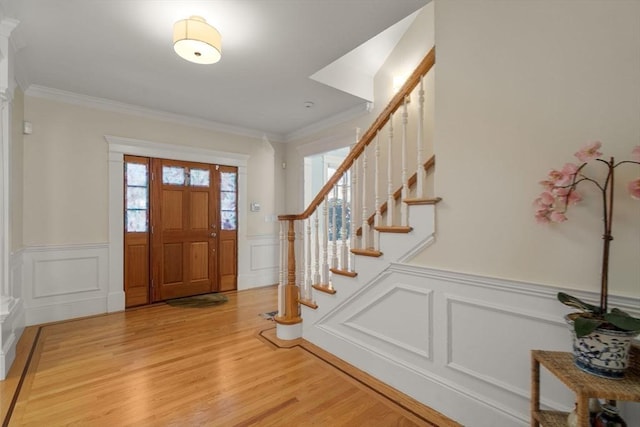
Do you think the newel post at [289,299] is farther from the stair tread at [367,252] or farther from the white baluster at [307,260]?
the stair tread at [367,252]

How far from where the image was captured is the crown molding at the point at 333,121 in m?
3.85

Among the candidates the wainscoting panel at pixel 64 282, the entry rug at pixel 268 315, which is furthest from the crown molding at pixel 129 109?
→ the entry rug at pixel 268 315

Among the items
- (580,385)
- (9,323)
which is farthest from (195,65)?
(580,385)

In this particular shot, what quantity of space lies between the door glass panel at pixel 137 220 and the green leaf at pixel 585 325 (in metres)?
4.44

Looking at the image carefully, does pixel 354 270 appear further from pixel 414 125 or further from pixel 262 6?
pixel 262 6

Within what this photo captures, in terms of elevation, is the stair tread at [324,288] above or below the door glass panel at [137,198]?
below

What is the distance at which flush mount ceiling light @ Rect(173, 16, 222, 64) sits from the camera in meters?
2.08

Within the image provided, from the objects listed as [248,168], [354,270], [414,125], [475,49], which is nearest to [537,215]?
[475,49]

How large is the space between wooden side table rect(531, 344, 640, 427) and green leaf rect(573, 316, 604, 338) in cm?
18

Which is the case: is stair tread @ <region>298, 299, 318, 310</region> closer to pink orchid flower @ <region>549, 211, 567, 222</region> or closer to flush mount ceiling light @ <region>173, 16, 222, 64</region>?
pink orchid flower @ <region>549, 211, 567, 222</region>

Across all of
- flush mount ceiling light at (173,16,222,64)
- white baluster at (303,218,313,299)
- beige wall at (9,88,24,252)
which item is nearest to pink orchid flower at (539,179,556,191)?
white baluster at (303,218,313,299)

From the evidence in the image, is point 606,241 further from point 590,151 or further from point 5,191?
point 5,191

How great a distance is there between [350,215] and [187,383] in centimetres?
179

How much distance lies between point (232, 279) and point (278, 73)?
3229 millimetres
